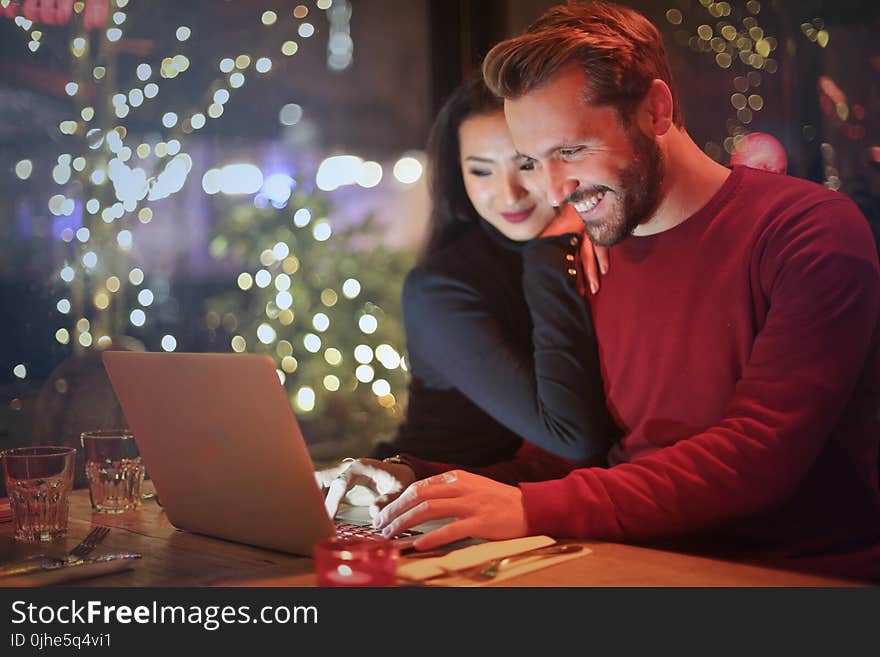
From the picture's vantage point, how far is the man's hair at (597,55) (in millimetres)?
1811

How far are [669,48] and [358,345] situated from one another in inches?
41.2

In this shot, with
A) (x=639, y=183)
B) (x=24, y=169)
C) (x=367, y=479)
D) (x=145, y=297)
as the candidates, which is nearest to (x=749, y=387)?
(x=639, y=183)

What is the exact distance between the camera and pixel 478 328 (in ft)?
7.03

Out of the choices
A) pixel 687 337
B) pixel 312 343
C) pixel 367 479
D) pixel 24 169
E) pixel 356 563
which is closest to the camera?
pixel 356 563

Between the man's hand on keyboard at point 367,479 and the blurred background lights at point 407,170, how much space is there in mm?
829

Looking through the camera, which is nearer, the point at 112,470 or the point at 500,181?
the point at 112,470

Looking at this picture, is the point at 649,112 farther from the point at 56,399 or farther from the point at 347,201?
the point at 56,399

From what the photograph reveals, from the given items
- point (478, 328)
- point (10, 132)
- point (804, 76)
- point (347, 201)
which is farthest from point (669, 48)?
point (10, 132)

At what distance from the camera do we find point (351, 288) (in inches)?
93.7

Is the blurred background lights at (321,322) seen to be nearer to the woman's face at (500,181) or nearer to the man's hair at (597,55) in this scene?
the woman's face at (500,181)

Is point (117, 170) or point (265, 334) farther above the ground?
point (117, 170)

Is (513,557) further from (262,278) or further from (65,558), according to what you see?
(262,278)

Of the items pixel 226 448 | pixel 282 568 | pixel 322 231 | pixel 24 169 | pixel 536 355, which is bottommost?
pixel 282 568

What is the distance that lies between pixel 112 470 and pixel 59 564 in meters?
0.41
